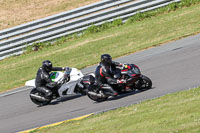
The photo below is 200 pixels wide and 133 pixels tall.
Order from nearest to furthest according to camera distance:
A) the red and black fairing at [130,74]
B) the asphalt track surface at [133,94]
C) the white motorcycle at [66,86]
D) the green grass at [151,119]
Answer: the green grass at [151,119], the asphalt track surface at [133,94], the red and black fairing at [130,74], the white motorcycle at [66,86]

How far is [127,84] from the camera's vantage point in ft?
39.7

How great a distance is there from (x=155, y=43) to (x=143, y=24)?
3.71m

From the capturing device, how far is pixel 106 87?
12.2 m

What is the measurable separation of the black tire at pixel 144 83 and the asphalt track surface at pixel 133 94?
0.65ft

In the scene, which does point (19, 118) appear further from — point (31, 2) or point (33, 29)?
point (31, 2)

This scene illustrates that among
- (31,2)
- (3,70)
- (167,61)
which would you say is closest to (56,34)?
(3,70)

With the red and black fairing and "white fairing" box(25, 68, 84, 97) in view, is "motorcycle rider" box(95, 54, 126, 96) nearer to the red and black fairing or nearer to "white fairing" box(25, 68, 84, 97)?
the red and black fairing

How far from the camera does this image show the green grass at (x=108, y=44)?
60.3 ft

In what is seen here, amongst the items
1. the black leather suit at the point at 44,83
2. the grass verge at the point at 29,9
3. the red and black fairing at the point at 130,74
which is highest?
the grass verge at the point at 29,9

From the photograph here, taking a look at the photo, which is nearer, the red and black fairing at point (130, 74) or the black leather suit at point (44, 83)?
the red and black fairing at point (130, 74)

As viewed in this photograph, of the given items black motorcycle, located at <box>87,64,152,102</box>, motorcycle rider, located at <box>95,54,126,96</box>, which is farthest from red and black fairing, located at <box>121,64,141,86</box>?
motorcycle rider, located at <box>95,54,126,96</box>

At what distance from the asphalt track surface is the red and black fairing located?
1.35ft

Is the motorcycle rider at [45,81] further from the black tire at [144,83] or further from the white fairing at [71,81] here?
the black tire at [144,83]

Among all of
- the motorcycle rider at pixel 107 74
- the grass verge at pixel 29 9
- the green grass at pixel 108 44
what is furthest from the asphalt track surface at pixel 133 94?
the grass verge at pixel 29 9
